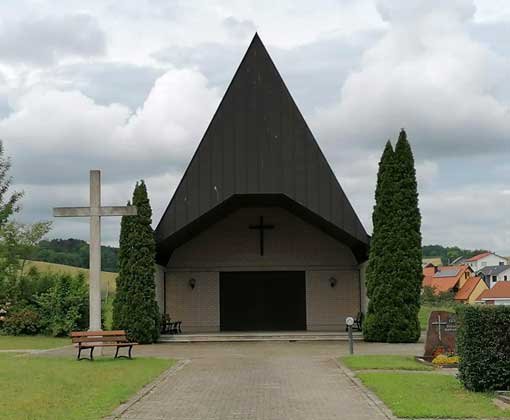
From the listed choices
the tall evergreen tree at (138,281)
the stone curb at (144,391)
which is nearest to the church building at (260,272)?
the tall evergreen tree at (138,281)

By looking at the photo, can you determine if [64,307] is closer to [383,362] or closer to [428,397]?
[383,362]

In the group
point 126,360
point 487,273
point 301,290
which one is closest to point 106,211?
point 126,360

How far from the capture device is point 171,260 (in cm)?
2923

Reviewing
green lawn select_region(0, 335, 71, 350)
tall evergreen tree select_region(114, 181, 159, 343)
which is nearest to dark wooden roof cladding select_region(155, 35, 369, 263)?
tall evergreen tree select_region(114, 181, 159, 343)

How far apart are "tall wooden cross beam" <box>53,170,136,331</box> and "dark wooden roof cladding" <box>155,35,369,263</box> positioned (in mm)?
5757

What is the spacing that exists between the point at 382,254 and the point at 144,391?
13.2 metres

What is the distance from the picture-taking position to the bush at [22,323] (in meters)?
27.5

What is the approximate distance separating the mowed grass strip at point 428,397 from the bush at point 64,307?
1531cm

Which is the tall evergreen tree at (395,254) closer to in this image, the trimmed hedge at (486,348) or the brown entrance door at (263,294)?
the brown entrance door at (263,294)

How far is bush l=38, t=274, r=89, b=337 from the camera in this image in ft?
89.2

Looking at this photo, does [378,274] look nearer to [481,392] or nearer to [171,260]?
[171,260]

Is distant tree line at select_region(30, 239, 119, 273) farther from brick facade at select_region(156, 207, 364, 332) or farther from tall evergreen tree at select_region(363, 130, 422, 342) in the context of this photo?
tall evergreen tree at select_region(363, 130, 422, 342)

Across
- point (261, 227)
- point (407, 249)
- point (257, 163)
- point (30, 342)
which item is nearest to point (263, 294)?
point (261, 227)

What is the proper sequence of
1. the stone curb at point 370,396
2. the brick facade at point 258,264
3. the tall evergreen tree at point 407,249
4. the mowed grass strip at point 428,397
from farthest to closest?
the brick facade at point 258,264
the tall evergreen tree at point 407,249
the stone curb at point 370,396
the mowed grass strip at point 428,397
